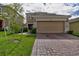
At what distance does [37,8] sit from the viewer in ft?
17.4

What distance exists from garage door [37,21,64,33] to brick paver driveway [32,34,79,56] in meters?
0.18

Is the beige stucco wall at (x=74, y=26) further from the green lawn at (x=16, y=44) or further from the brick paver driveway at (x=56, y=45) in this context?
the green lawn at (x=16, y=44)

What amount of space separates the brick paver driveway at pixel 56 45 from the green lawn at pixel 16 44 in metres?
0.20

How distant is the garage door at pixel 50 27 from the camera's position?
18.3 ft

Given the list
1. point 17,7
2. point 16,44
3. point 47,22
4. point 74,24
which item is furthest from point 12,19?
point 74,24

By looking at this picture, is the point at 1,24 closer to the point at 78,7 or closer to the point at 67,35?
the point at 67,35

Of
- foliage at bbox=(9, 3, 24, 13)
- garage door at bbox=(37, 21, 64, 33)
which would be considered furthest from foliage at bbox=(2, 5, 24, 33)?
garage door at bbox=(37, 21, 64, 33)

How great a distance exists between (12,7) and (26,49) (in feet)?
4.59

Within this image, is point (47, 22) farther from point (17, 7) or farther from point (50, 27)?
point (17, 7)

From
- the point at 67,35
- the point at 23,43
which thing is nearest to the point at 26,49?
the point at 23,43

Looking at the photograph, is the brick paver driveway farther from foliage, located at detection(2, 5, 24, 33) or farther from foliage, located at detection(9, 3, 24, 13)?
foliage, located at detection(9, 3, 24, 13)

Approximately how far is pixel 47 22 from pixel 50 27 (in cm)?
20

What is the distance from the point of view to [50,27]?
5.65 m

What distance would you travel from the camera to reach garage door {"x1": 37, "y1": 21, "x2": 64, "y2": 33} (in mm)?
5574
